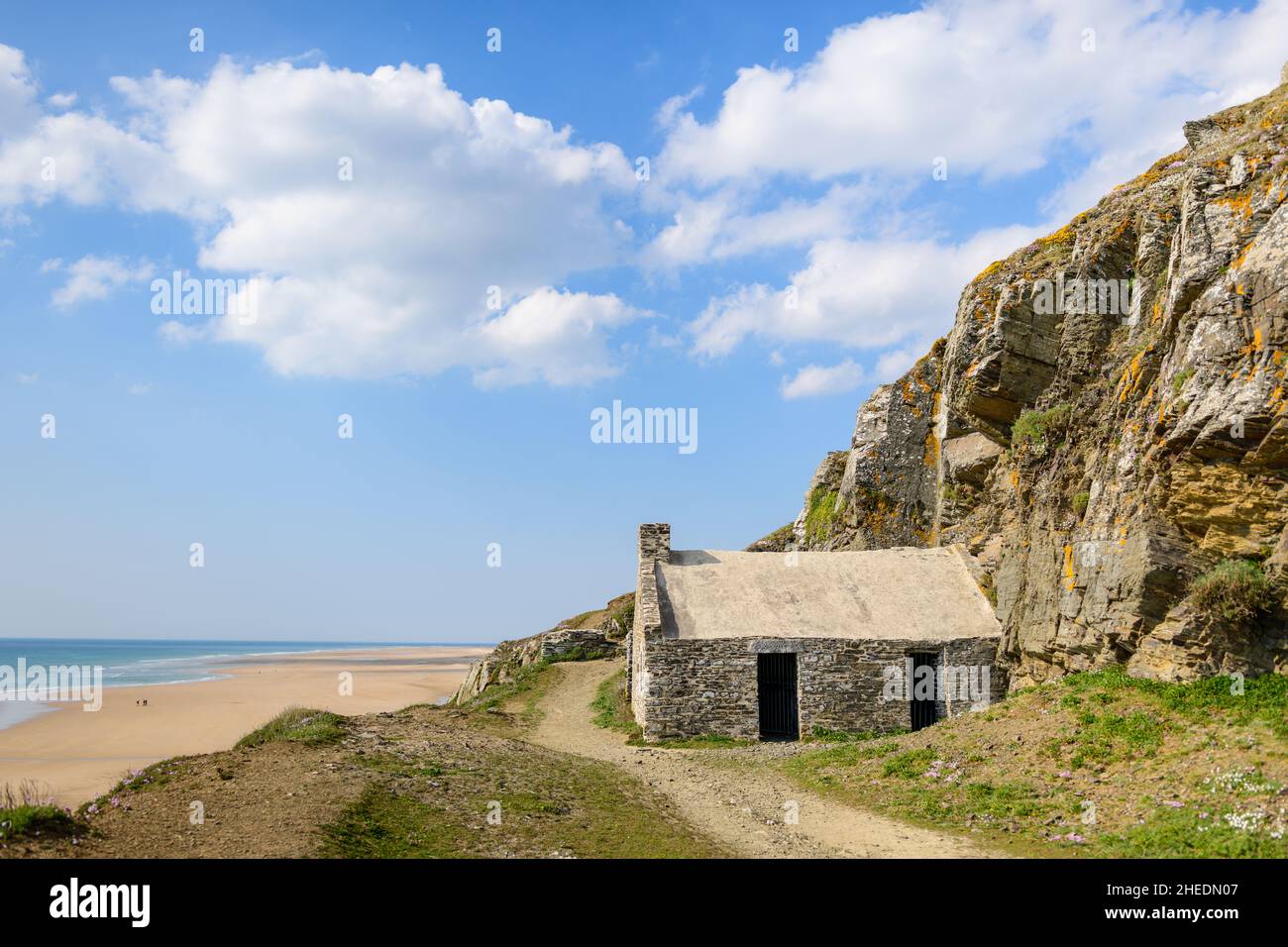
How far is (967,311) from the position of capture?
2842 cm

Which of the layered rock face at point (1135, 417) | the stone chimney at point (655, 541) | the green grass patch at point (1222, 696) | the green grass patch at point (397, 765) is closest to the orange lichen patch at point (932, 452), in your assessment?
the layered rock face at point (1135, 417)

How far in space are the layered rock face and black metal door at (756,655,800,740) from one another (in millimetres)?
5900

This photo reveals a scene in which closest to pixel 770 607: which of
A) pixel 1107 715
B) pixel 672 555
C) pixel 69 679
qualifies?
pixel 672 555

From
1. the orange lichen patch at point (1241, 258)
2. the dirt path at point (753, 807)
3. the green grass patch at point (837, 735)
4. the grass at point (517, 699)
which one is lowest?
the grass at point (517, 699)

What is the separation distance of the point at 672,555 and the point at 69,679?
68444 millimetres

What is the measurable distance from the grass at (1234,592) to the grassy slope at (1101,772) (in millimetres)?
1190

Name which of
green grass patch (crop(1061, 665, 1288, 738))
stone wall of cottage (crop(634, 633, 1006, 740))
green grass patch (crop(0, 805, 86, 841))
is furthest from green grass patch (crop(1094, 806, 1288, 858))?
green grass patch (crop(0, 805, 86, 841))

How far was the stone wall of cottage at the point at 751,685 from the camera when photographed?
20.7 metres

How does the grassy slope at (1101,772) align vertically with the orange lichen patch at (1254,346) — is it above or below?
below

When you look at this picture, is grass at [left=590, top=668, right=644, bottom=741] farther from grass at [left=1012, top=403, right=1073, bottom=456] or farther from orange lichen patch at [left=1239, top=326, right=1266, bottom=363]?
orange lichen patch at [left=1239, top=326, right=1266, bottom=363]

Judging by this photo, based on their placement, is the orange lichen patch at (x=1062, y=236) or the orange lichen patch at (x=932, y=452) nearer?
the orange lichen patch at (x=1062, y=236)

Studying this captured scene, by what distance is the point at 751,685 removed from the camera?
20844 millimetres

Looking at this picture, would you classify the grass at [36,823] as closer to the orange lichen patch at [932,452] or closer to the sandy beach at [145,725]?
the sandy beach at [145,725]
